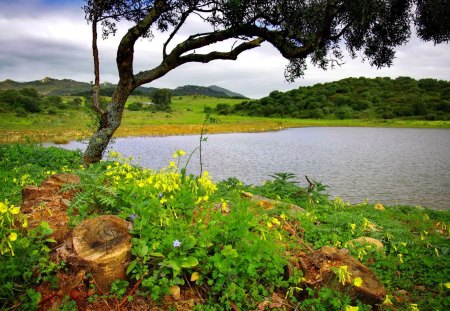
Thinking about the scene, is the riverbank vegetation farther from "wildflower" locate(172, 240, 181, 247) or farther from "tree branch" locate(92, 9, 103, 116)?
"tree branch" locate(92, 9, 103, 116)

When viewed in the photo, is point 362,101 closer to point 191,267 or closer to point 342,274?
point 342,274

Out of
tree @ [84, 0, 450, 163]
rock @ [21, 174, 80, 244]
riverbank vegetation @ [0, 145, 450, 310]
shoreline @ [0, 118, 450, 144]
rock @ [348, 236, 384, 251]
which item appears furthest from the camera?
shoreline @ [0, 118, 450, 144]

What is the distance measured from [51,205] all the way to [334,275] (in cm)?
411

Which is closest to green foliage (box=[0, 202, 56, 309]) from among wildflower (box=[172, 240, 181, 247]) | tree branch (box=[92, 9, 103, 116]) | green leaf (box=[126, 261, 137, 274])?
green leaf (box=[126, 261, 137, 274])

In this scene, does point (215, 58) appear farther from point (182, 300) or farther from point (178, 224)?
point (182, 300)

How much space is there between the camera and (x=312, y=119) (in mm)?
62750

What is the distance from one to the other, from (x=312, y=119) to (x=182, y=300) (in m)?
62.1

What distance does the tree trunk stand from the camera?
36.7 ft

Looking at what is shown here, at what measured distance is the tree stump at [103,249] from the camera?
3467 millimetres

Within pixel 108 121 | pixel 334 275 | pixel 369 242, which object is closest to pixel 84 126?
pixel 108 121

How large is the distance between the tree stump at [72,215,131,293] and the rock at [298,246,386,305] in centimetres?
221

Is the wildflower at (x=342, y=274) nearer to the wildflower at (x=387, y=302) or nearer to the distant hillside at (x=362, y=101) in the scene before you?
the wildflower at (x=387, y=302)

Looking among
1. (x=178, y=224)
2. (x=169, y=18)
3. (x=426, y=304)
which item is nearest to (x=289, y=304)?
(x=178, y=224)

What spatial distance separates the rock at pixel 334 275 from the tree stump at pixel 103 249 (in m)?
2.21
